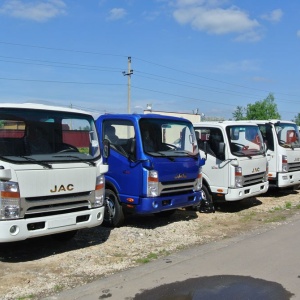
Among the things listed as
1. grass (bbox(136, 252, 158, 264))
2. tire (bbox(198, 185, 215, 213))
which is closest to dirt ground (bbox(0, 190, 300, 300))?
grass (bbox(136, 252, 158, 264))

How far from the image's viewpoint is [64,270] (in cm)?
600

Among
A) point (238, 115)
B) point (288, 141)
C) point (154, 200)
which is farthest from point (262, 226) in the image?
point (238, 115)

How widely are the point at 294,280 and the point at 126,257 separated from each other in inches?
101

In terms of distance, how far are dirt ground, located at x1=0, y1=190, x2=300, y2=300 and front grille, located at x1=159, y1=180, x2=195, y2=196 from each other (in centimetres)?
77

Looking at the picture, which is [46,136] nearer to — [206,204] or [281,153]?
[206,204]

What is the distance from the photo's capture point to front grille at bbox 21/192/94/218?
5879mm

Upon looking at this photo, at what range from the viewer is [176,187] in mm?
8562

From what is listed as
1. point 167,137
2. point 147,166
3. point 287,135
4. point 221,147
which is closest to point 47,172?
point 147,166

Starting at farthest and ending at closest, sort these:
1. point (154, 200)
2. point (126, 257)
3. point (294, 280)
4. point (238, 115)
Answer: point (238, 115) < point (154, 200) < point (126, 257) < point (294, 280)

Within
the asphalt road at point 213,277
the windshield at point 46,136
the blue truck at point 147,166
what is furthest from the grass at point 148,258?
the windshield at point 46,136

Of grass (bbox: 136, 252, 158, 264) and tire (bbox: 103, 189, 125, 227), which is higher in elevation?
tire (bbox: 103, 189, 125, 227)

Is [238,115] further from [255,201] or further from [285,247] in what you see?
[285,247]

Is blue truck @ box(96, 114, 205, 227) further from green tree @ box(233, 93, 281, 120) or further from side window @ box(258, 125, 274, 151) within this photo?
green tree @ box(233, 93, 281, 120)

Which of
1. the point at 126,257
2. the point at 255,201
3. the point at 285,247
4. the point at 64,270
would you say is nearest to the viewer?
the point at 64,270
